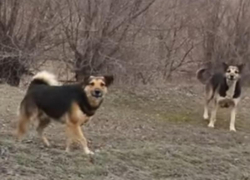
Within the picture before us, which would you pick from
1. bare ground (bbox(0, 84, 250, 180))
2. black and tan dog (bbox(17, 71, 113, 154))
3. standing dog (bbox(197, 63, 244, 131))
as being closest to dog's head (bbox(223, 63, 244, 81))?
standing dog (bbox(197, 63, 244, 131))

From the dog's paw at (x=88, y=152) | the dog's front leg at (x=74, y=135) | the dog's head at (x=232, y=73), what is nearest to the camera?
the dog's paw at (x=88, y=152)

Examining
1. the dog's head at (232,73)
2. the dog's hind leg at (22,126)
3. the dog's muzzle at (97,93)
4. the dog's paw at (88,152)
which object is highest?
the dog's head at (232,73)

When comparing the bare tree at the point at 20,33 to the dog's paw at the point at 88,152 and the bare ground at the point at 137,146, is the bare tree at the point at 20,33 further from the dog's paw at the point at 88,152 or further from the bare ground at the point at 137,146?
the dog's paw at the point at 88,152

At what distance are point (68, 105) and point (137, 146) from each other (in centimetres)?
140

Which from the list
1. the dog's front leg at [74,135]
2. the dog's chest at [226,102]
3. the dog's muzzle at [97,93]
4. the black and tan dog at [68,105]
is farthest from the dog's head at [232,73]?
the dog's front leg at [74,135]

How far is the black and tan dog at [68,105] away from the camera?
9.52 meters

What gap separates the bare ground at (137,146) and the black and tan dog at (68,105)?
0.26m

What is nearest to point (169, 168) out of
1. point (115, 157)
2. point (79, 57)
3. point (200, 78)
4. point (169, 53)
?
point (115, 157)

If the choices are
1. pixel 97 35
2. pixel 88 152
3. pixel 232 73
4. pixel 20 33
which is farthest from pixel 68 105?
pixel 20 33

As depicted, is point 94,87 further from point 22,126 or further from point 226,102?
point 226,102

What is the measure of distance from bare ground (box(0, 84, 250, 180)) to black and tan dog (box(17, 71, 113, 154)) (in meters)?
0.26

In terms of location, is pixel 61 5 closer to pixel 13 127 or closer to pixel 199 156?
pixel 13 127

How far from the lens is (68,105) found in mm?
9617

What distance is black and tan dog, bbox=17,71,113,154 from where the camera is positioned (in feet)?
31.2
